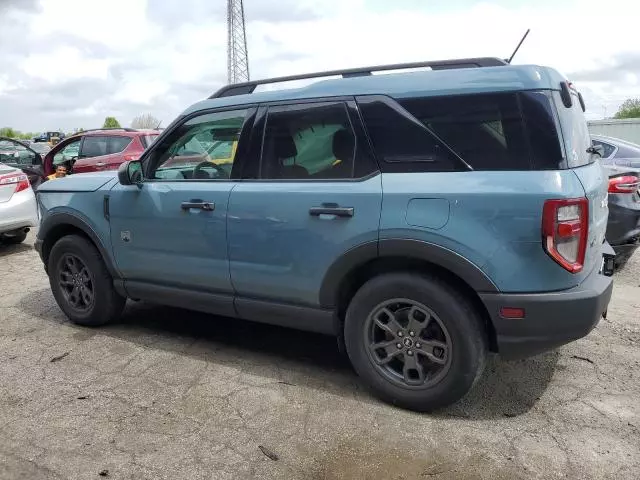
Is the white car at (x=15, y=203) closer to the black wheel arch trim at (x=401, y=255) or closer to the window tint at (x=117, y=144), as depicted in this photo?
the window tint at (x=117, y=144)

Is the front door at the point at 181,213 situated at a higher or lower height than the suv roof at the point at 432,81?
lower

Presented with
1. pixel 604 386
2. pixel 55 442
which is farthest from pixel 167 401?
pixel 604 386

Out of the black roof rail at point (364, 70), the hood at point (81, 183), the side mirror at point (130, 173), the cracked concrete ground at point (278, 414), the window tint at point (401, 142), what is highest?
the black roof rail at point (364, 70)

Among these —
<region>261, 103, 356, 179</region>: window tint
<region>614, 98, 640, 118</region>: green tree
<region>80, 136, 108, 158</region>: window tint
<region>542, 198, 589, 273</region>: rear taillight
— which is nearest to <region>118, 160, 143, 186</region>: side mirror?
<region>261, 103, 356, 179</region>: window tint

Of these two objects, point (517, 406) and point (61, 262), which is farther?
point (61, 262)

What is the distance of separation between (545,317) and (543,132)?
0.93m

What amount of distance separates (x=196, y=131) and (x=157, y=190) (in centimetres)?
52

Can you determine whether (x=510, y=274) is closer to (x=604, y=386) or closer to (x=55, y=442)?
(x=604, y=386)

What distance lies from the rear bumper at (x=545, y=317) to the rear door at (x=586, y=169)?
7.1 inches

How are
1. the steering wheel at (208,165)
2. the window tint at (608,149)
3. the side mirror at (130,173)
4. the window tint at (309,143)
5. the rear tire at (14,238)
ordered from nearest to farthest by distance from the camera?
the window tint at (309,143) < the steering wheel at (208,165) < the side mirror at (130,173) < the window tint at (608,149) < the rear tire at (14,238)

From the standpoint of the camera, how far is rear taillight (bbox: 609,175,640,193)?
5.65 metres

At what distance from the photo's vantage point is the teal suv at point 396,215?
2770mm

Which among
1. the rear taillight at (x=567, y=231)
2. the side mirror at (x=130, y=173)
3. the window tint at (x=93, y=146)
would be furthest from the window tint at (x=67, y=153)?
the rear taillight at (x=567, y=231)

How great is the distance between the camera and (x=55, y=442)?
9.43 ft
